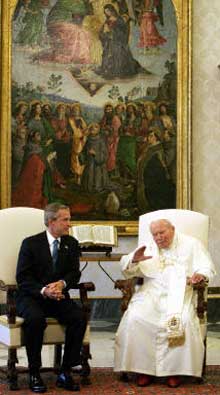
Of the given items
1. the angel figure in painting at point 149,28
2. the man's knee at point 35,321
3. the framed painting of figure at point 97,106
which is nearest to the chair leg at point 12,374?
the man's knee at point 35,321

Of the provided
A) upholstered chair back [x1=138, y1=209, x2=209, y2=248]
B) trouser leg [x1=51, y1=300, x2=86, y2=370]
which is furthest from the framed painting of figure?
trouser leg [x1=51, y1=300, x2=86, y2=370]

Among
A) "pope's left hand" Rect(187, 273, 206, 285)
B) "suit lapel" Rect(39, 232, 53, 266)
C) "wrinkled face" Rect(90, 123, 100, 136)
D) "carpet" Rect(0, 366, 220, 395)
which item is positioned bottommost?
"carpet" Rect(0, 366, 220, 395)

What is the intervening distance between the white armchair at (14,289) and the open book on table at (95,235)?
5.27ft

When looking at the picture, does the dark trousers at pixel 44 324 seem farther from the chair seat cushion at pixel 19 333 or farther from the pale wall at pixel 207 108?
the pale wall at pixel 207 108

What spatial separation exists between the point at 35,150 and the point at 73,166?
21.4 inches

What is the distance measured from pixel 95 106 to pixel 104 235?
2.25 metres

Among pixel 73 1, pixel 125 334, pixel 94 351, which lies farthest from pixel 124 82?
pixel 125 334

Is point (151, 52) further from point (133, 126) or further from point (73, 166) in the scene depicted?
point (73, 166)

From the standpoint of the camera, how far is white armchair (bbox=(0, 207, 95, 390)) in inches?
259

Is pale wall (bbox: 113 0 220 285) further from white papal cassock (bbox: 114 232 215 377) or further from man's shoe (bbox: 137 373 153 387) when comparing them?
man's shoe (bbox: 137 373 153 387)

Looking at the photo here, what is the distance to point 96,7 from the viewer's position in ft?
35.2

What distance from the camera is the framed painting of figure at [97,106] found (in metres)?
10.5

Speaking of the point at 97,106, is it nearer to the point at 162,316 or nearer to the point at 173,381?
the point at 162,316

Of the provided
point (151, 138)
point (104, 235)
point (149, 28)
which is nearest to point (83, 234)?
point (104, 235)
